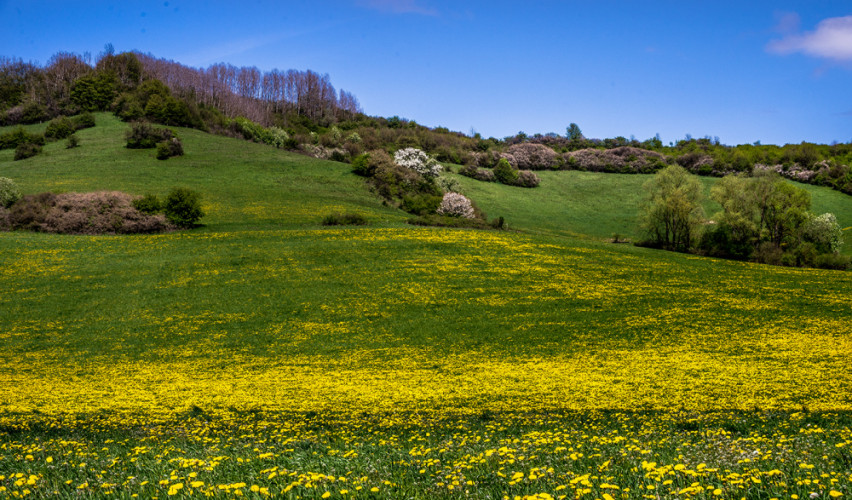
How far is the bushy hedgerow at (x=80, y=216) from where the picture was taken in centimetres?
5884

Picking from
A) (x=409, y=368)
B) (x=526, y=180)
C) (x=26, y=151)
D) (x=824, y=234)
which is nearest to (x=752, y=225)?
(x=824, y=234)

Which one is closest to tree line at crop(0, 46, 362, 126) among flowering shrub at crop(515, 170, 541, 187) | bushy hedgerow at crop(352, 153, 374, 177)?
bushy hedgerow at crop(352, 153, 374, 177)

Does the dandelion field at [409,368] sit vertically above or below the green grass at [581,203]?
below

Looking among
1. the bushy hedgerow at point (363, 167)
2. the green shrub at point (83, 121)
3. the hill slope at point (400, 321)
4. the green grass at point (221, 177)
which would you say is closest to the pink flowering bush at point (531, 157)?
the bushy hedgerow at point (363, 167)

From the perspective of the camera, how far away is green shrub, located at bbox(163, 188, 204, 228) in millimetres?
61500

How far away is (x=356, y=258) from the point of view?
5150cm

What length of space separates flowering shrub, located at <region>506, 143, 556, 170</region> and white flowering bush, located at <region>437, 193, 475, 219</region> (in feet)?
214

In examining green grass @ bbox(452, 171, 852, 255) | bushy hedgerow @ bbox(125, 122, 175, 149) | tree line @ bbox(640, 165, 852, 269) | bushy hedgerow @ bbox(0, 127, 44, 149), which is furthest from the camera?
bushy hedgerow @ bbox(0, 127, 44, 149)

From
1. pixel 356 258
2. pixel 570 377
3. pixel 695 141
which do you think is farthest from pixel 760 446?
pixel 695 141

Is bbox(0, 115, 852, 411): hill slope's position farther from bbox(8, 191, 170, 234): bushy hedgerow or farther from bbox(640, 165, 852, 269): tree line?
bbox(640, 165, 852, 269): tree line

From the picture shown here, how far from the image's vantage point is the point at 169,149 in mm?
98438

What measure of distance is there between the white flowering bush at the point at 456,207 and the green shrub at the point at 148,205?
39.3 meters

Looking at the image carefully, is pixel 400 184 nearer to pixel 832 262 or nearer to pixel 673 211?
pixel 673 211

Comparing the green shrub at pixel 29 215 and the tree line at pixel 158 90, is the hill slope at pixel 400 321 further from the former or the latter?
the tree line at pixel 158 90
